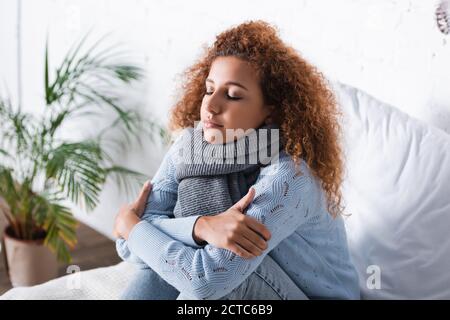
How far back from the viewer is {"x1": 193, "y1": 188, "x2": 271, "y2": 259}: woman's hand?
1.17 meters

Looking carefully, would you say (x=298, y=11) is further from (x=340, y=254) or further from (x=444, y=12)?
(x=340, y=254)

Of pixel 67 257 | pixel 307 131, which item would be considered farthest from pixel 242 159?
pixel 67 257

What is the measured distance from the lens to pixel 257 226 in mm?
1187

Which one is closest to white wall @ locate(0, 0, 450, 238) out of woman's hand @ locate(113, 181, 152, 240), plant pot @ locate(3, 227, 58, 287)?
plant pot @ locate(3, 227, 58, 287)

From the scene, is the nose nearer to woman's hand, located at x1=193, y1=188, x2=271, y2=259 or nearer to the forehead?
the forehead

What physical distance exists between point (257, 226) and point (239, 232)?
38 mm

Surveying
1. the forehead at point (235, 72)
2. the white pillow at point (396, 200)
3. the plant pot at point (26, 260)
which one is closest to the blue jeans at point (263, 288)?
the white pillow at point (396, 200)

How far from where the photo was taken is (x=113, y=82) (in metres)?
2.81

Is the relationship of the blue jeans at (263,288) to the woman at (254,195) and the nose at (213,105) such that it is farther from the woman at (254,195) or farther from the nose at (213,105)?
the nose at (213,105)

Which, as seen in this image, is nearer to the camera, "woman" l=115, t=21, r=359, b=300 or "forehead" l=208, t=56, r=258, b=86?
"woman" l=115, t=21, r=359, b=300

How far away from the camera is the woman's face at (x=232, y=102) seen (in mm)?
1312

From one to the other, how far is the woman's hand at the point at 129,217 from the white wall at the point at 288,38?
609mm

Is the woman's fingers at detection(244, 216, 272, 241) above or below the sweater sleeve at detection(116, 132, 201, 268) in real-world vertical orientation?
above
